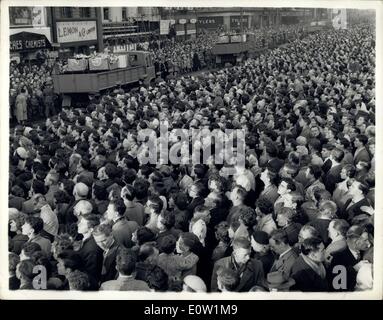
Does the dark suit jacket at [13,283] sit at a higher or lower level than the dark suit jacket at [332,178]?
lower

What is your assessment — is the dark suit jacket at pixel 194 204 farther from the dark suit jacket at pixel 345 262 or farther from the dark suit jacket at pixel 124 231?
the dark suit jacket at pixel 345 262

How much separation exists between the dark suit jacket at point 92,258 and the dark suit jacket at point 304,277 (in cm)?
Answer: 213

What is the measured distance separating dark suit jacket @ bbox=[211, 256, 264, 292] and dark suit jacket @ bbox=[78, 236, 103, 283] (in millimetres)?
1325

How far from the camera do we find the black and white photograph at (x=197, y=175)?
5.96 metres

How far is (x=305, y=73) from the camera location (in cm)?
1562

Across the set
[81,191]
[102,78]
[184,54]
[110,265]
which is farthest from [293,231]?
[102,78]

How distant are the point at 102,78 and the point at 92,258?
12.8m

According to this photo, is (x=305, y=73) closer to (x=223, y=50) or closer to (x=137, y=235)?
(x=223, y=50)

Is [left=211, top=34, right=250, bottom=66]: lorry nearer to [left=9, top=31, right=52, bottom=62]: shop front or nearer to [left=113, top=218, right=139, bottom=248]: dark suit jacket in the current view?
[left=9, top=31, right=52, bottom=62]: shop front

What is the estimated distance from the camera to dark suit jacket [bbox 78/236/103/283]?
615 centimetres

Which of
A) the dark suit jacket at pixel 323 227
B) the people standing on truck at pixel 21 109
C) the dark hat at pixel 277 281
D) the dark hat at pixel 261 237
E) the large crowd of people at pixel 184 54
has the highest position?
the large crowd of people at pixel 184 54

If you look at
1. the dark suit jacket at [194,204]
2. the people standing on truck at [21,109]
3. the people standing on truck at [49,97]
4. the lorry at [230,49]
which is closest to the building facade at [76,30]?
the people standing on truck at [49,97]

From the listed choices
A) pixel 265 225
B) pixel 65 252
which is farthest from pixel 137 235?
pixel 265 225

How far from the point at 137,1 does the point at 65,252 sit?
367cm
